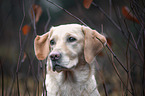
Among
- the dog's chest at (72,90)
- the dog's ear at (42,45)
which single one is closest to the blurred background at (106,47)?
the dog's ear at (42,45)

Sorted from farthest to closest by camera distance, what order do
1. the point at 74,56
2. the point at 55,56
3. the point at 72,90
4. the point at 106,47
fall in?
the point at 106,47 → the point at 72,90 → the point at 74,56 → the point at 55,56

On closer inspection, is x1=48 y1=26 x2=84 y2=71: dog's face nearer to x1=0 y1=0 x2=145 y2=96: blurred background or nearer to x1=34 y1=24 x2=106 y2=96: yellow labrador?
x1=34 y1=24 x2=106 y2=96: yellow labrador

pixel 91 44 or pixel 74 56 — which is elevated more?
pixel 91 44

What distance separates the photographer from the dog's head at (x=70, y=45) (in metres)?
1.80

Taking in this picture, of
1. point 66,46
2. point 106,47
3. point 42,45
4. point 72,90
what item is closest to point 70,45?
point 66,46

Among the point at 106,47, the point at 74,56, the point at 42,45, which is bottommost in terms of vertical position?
the point at 106,47

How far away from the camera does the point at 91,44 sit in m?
2.02

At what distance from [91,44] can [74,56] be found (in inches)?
10.3

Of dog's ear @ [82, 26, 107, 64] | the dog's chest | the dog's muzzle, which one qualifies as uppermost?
dog's ear @ [82, 26, 107, 64]

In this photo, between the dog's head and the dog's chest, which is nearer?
the dog's head

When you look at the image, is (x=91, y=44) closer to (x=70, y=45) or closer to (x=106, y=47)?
(x=70, y=45)

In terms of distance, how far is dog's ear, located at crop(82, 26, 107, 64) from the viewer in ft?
6.44

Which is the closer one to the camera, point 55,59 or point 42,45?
point 55,59

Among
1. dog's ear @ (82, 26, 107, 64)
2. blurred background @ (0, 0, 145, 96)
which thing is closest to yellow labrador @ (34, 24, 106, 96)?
dog's ear @ (82, 26, 107, 64)
